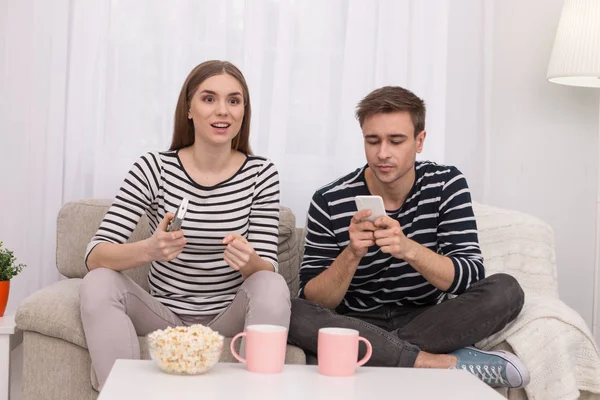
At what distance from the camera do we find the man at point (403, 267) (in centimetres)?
204

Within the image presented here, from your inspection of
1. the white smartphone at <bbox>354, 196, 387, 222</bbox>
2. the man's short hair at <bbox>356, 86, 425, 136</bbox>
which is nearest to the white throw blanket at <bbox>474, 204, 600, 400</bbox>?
the white smartphone at <bbox>354, 196, 387, 222</bbox>

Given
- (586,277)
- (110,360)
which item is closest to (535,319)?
(110,360)

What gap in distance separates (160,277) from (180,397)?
0.94 meters

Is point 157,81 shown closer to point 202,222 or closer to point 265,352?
point 202,222

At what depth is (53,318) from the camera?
2094mm

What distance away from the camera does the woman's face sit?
2.23 metres

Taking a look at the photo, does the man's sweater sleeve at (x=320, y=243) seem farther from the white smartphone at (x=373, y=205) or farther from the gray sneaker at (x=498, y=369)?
the gray sneaker at (x=498, y=369)

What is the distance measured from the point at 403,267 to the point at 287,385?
0.89m

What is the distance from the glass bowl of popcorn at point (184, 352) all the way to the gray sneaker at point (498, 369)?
2.48 feet

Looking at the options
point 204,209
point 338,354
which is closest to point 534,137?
point 204,209

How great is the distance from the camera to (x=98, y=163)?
2.92 meters

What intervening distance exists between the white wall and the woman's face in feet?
3.83

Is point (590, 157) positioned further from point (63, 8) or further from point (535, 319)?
point (63, 8)

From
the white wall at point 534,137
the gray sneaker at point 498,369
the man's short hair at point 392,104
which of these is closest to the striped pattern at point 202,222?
the man's short hair at point 392,104
